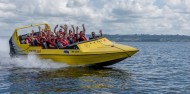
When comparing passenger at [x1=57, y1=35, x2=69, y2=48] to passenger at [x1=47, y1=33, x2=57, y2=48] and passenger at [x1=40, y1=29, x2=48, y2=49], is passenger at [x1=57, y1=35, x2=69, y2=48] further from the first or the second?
passenger at [x1=40, y1=29, x2=48, y2=49]

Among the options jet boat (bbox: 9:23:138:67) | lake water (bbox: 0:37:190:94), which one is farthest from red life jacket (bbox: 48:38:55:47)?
lake water (bbox: 0:37:190:94)

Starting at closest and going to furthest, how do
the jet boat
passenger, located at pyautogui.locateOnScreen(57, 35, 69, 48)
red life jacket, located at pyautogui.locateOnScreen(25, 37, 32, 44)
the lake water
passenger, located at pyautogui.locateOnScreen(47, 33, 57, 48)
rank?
the lake water → the jet boat → passenger, located at pyautogui.locateOnScreen(57, 35, 69, 48) → passenger, located at pyautogui.locateOnScreen(47, 33, 57, 48) → red life jacket, located at pyautogui.locateOnScreen(25, 37, 32, 44)

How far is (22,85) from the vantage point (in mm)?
16812

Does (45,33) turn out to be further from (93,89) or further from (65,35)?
(93,89)

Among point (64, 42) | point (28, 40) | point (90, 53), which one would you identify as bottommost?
point (90, 53)

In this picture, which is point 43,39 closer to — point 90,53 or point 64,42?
point 64,42

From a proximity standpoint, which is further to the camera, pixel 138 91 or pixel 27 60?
pixel 27 60

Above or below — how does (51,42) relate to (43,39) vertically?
below

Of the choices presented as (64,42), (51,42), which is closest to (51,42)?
(51,42)

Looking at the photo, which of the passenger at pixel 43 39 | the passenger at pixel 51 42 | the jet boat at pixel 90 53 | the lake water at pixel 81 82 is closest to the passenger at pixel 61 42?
the passenger at pixel 51 42

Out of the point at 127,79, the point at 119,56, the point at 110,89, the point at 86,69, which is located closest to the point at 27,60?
the point at 86,69

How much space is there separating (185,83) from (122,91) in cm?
427

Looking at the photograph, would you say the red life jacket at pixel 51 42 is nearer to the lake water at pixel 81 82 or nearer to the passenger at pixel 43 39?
the passenger at pixel 43 39

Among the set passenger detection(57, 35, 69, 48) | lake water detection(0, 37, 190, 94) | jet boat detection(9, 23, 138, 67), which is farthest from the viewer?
passenger detection(57, 35, 69, 48)
